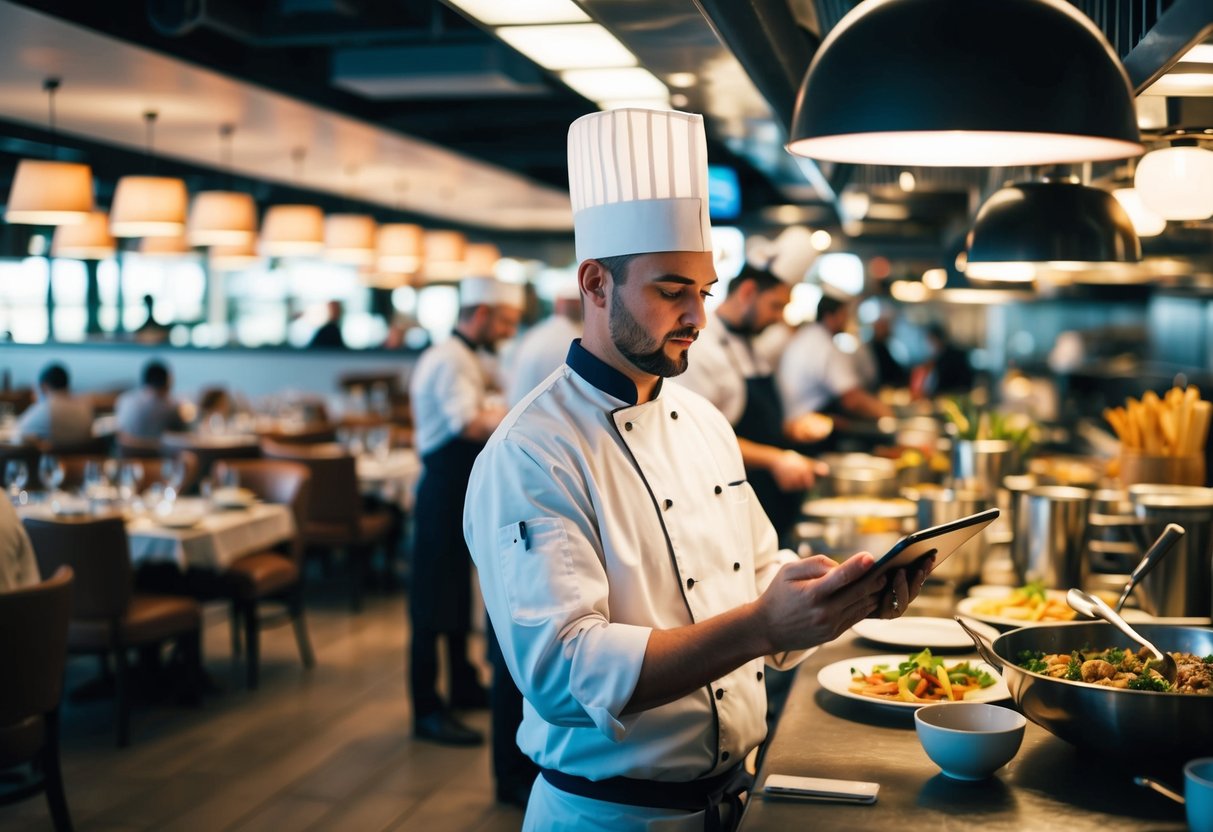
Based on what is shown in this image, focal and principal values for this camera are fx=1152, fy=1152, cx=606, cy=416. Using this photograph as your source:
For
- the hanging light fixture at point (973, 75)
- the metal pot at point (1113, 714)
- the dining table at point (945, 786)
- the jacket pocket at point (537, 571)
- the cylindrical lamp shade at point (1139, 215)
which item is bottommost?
the dining table at point (945, 786)

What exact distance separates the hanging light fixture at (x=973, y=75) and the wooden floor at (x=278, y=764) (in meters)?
2.96

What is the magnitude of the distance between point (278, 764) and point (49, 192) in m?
3.41

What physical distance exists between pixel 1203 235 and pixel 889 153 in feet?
11.2

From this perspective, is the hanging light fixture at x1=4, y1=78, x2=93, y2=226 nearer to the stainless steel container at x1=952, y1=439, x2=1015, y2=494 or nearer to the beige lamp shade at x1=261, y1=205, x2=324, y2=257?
the beige lamp shade at x1=261, y1=205, x2=324, y2=257

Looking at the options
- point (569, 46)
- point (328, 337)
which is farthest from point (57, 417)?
point (569, 46)

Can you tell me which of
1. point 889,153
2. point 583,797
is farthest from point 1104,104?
point 583,797

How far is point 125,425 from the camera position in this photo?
301 inches

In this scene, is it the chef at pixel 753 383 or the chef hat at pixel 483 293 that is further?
the chef hat at pixel 483 293

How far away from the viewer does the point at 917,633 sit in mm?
2451

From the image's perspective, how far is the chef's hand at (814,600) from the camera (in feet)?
4.85

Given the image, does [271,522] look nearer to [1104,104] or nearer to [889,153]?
[889,153]

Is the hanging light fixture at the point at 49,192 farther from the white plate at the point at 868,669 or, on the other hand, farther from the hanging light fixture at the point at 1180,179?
the hanging light fixture at the point at 1180,179

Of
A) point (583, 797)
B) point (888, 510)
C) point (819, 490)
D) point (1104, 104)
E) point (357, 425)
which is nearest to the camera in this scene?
point (1104, 104)

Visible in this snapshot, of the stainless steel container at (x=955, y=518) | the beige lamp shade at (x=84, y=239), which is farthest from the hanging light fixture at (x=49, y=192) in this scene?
the stainless steel container at (x=955, y=518)
